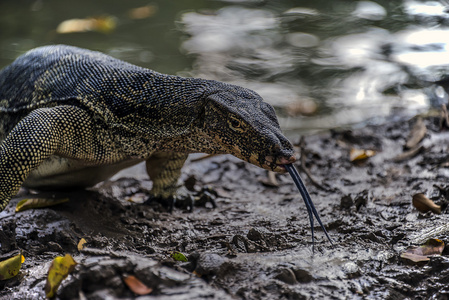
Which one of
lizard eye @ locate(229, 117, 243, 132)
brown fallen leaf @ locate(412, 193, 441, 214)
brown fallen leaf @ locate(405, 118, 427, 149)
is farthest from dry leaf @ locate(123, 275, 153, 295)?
brown fallen leaf @ locate(405, 118, 427, 149)

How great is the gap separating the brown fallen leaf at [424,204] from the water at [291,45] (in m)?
3.44

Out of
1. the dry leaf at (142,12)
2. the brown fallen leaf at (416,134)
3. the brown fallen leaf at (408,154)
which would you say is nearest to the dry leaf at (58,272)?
the brown fallen leaf at (408,154)

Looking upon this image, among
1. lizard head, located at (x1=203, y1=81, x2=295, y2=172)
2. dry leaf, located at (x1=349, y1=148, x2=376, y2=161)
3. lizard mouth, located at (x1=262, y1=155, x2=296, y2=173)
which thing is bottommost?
dry leaf, located at (x1=349, y1=148, x2=376, y2=161)

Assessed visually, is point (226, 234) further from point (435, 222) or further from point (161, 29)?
point (161, 29)

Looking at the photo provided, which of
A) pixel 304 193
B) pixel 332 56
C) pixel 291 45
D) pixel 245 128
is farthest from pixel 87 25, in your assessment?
pixel 304 193

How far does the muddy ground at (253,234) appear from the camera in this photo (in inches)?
120

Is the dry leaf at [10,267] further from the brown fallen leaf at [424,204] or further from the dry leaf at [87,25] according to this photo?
the dry leaf at [87,25]

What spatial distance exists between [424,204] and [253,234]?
174cm

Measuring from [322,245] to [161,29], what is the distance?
32.3 feet

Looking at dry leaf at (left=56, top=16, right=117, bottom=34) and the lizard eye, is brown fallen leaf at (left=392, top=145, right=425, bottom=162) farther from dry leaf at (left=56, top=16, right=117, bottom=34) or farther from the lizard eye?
dry leaf at (left=56, top=16, right=117, bottom=34)

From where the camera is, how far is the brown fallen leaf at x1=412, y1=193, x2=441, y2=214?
179 inches

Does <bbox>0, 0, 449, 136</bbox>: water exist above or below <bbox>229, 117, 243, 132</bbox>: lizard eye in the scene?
below

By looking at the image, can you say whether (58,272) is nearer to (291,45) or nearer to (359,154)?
(359,154)

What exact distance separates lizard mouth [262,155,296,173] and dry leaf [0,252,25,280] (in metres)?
1.89
